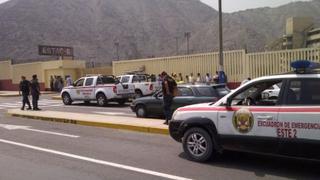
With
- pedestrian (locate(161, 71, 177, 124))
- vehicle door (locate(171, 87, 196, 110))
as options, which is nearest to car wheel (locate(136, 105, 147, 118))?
vehicle door (locate(171, 87, 196, 110))

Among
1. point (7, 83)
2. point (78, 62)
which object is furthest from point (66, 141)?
point (7, 83)

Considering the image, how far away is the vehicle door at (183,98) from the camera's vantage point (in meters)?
16.6

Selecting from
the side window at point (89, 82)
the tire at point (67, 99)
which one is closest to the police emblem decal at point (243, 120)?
the side window at point (89, 82)

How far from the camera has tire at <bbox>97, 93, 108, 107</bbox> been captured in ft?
88.7

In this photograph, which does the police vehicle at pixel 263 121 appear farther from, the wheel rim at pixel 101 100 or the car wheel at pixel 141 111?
the wheel rim at pixel 101 100

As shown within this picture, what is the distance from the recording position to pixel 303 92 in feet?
27.6

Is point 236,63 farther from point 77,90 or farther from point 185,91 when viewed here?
point 185,91

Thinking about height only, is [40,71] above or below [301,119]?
above

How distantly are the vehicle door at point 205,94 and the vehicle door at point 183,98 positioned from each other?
20 cm

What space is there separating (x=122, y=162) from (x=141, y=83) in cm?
1906

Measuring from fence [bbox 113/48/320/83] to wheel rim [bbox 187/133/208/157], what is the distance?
1850 cm

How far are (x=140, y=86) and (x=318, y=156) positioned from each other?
69.1 ft

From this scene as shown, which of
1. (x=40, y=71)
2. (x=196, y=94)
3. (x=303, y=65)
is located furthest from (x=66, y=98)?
(x=40, y=71)

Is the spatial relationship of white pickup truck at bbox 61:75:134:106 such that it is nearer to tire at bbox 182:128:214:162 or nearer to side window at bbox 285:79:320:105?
tire at bbox 182:128:214:162
